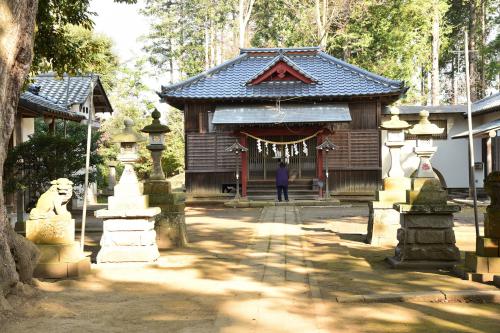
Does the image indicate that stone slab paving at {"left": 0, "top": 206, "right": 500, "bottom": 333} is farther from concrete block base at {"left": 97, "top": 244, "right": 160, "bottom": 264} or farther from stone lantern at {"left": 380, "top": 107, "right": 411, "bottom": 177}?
stone lantern at {"left": 380, "top": 107, "right": 411, "bottom": 177}

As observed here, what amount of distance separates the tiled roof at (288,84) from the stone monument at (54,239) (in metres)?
15.0

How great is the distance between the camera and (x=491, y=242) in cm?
702

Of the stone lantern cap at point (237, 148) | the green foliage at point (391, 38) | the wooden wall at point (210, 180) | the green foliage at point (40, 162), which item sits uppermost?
the green foliage at point (391, 38)

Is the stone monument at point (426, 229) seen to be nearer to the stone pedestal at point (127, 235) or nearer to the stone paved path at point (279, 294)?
the stone paved path at point (279, 294)

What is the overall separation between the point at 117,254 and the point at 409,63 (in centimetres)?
2698

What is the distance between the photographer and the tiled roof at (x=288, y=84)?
22.6 m

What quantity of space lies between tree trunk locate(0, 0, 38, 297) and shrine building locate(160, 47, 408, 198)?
598 inches

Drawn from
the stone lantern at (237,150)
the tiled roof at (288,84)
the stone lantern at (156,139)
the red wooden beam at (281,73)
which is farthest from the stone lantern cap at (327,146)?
the stone lantern at (156,139)

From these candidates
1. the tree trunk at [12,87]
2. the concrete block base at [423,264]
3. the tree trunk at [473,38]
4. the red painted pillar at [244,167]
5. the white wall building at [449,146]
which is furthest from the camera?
the tree trunk at [473,38]

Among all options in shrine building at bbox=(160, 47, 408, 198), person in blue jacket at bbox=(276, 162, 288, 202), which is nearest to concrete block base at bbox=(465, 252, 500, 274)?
person in blue jacket at bbox=(276, 162, 288, 202)

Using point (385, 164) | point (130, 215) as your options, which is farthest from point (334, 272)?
point (385, 164)

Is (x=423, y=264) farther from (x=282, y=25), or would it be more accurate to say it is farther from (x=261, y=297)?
(x=282, y=25)

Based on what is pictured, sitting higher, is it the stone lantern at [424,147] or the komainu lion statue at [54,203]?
the stone lantern at [424,147]

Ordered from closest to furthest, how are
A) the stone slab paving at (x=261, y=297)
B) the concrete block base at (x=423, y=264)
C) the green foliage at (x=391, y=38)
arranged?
the stone slab paving at (x=261, y=297)
the concrete block base at (x=423, y=264)
the green foliage at (x=391, y=38)
